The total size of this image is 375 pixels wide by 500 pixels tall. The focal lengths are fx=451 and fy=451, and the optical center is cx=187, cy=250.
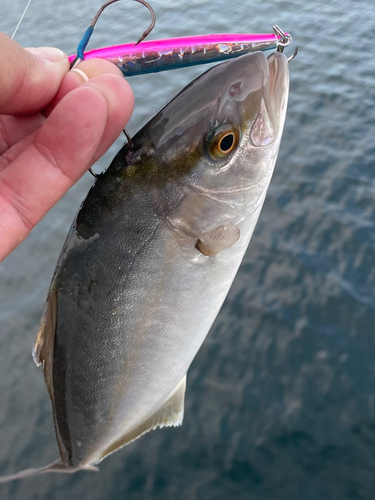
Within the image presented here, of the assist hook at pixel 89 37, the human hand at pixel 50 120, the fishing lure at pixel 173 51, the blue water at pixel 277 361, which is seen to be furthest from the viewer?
the blue water at pixel 277 361

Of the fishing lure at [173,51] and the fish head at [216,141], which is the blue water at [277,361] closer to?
the fish head at [216,141]

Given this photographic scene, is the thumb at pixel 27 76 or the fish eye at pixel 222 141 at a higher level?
the thumb at pixel 27 76

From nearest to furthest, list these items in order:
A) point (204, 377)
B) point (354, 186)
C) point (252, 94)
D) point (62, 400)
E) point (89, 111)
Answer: point (89, 111), point (252, 94), point (62, 400), point (204, 377), point (354, 186)

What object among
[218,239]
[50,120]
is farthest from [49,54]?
[218,239]

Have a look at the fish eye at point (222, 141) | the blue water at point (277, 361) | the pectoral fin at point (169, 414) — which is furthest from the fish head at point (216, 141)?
the blue water at point (277, 361)

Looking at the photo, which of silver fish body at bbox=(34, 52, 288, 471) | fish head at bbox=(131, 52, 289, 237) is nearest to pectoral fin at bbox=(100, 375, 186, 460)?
silver fish body at bbox=(34, 52, 288, 471)

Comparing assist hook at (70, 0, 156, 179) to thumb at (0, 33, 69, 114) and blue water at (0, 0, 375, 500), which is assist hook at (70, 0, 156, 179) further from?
blue water at (0, 0, 375, 500)

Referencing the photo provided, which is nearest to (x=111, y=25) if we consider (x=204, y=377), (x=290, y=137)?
(x=290, y=137)

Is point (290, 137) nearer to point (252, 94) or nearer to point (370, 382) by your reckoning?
point (370, 382)

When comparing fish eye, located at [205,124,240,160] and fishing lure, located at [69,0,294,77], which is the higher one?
fishing lure, located at [69,0,294,77]
